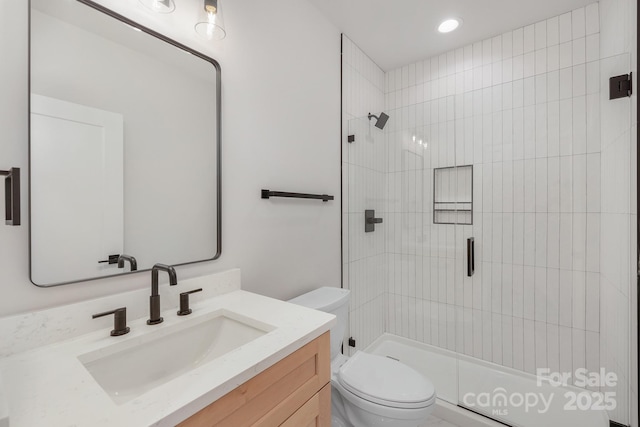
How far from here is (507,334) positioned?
79.7 inches

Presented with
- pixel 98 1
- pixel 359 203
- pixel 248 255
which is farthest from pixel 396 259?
pixel 98 1

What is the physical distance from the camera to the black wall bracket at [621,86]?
4.24 feet

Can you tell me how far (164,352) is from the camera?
0.91 metres

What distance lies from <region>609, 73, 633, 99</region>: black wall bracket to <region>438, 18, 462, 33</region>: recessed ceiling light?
3.10 ft

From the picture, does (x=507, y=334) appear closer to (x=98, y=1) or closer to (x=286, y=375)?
(x=286, y=375)

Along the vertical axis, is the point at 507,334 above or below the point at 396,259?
below

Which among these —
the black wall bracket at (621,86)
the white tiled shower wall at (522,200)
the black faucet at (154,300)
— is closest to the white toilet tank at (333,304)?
the black faucet at (154,300)

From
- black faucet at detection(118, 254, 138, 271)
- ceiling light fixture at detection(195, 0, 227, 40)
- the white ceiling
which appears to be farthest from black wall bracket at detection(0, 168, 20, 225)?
the white ceiling

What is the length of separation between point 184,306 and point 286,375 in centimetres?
46

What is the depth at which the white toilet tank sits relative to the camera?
1.45 metres

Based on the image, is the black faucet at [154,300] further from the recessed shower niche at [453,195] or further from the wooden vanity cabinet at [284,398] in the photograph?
the recessed shower niche at [453,195]

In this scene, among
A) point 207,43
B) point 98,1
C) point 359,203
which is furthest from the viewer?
point 359,203

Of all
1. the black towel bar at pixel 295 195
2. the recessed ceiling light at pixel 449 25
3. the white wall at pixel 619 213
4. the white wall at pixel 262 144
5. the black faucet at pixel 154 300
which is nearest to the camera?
the white wall at pixel 262 144

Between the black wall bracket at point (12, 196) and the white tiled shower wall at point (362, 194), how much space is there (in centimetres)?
159
